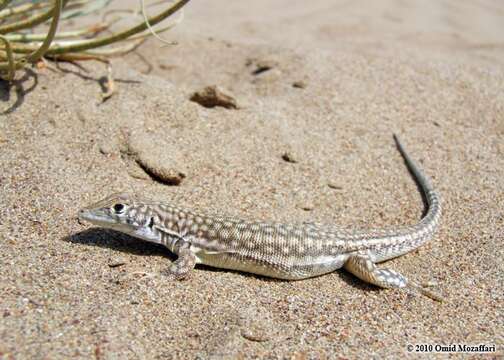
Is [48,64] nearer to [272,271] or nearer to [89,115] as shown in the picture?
[89,115]

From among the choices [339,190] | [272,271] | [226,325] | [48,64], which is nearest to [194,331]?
[226,325]

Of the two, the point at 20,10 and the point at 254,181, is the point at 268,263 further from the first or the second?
the point at 20,10

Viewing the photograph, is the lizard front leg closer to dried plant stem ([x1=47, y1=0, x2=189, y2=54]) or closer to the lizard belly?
the lizard belly

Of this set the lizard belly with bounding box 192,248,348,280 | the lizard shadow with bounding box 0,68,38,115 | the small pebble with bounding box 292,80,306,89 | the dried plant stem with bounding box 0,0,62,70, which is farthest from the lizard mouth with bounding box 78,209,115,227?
the small pebble with bounding box 292,80,306,89

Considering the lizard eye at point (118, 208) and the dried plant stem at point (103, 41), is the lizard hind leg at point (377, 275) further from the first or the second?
the dried plant stem at point (103, 41)

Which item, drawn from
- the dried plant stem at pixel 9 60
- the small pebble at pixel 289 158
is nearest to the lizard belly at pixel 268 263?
the small pebble at pixel 289 158

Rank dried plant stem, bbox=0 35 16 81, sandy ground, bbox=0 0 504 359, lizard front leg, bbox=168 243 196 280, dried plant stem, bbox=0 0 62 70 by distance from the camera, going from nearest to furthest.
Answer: sandy ground, bbox=0 0 504 359
lizard front leg, bbox=168 243 196 280
dried plant stem, bbox=0 0 62 70
dried plant stem, bbox=0 35 16 81

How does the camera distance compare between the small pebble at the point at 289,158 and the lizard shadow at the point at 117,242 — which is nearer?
the lizard shadow at the point at 117,242
